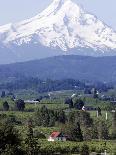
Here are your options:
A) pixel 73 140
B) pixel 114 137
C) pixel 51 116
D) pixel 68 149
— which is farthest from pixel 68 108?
pixel 68 149

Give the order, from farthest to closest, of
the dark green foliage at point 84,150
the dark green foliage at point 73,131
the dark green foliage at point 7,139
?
the dark green foliage at point 73,131, the dark green foliage at point 84,150, the dark green foliage at point 7,139

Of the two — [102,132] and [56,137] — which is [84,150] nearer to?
[56,137]

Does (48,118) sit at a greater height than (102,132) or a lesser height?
greater

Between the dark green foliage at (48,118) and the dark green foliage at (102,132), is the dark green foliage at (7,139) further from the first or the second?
the dark green foliage at (48,118)

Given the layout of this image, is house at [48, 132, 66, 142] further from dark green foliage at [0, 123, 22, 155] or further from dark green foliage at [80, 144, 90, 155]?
dark green foliage at [0, 123, 22, 155]

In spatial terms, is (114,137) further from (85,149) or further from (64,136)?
(85,149)

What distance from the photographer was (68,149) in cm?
6781

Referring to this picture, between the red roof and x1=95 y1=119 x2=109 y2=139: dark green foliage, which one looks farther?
x1=95 y1=119 x2=109 y2=139: dark green foliage

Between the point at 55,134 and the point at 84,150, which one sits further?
the point at 55,134

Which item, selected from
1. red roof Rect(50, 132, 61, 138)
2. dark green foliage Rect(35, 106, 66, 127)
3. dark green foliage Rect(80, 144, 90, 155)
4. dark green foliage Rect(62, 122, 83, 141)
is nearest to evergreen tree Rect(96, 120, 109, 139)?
dark green foliage Rect(62, 122, 83, 141)

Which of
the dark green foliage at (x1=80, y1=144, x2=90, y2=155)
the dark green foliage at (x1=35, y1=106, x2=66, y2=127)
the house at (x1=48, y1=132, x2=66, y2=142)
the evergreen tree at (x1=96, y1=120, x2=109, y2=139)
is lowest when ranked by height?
the dark green foliage at (x1=80, y1=144, x2=90, y2=155)

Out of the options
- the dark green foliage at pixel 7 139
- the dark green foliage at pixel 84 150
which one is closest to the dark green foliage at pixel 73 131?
the dark green foliage at pixel 84 150

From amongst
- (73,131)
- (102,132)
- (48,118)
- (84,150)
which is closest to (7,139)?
(84,150)

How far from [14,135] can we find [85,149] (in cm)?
1414
